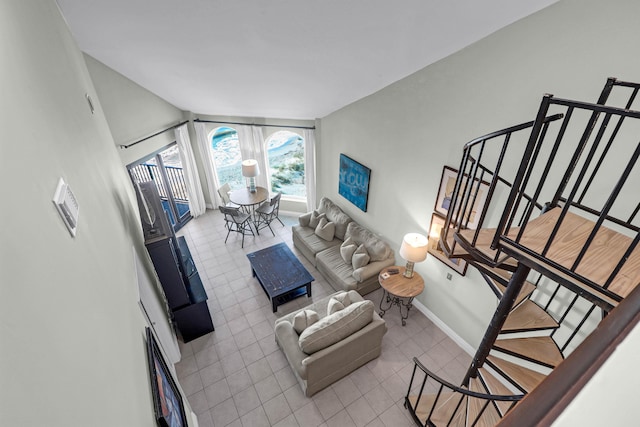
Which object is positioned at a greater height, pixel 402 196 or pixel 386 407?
pixel 402 196

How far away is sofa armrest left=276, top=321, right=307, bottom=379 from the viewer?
10.6 feet

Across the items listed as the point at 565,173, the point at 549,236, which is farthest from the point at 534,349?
the point at 565,173

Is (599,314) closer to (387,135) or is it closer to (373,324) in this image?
(373,324)

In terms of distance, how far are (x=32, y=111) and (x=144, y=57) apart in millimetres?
3177

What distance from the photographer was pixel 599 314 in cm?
250

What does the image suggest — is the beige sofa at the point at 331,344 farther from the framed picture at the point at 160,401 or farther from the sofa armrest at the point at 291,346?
the framed picture at the point at 160,401

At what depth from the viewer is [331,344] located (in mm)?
3307

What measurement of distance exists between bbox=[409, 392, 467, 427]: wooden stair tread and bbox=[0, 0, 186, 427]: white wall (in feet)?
8.86

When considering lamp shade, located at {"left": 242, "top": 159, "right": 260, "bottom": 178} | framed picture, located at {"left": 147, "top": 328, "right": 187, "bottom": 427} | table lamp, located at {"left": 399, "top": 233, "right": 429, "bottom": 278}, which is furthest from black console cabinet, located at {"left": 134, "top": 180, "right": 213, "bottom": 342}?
table lamp, located at {"left": 399, "top": 233, "right": 429, "bottom": 278}

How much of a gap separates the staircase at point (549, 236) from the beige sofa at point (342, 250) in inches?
62.7

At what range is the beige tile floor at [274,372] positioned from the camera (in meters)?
3.28

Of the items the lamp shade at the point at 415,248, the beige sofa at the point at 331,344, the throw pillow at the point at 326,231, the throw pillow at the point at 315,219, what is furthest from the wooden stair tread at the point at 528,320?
the throw pillow at the point at 315,219

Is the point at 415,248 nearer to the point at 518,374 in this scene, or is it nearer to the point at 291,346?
the point at 518,374

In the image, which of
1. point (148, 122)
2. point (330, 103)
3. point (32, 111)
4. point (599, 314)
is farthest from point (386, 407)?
point (148, 122)
